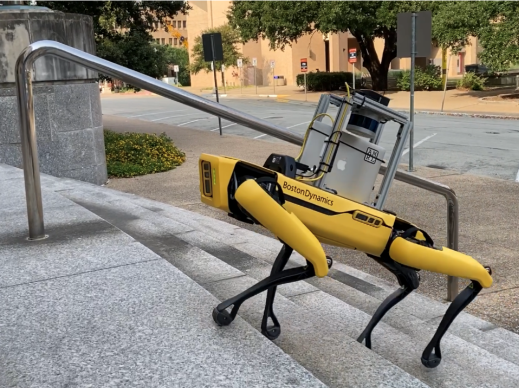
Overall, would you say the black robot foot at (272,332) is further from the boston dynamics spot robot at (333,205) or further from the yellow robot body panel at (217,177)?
the yellow robot body panel at (217,177)

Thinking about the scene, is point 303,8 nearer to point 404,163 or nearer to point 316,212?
point 404,163

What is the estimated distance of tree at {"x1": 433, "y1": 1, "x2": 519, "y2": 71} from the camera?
24.0m

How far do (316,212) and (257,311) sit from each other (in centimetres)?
70

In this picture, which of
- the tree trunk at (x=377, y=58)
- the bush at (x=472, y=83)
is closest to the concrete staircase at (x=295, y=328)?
the bush at (x=472, y=83)

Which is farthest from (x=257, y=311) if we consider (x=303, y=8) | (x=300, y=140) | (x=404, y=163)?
(x=303, y=8)

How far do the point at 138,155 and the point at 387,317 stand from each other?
348 inches

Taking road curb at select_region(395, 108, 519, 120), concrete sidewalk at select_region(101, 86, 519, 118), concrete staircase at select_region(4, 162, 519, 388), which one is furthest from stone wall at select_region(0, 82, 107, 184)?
road curb at select_region(395, 108, 519, 120)

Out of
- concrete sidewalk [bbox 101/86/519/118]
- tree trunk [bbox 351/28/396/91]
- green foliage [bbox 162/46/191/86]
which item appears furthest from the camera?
green foliage [bbox 162/46/191/86]

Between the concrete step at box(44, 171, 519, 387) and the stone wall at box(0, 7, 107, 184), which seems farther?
the stone wall at box(0, 7, 107, 184)

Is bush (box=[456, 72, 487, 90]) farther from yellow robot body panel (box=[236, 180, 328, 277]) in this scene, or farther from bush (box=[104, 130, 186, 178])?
yellow robot body panel (box=[236, 180, 328, 277])

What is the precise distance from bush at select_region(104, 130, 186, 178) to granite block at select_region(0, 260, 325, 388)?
780cm

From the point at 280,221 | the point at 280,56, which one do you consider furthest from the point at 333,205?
the point at 280,56

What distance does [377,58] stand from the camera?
3747 cm

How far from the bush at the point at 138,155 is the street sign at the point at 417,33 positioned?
4.75 m
